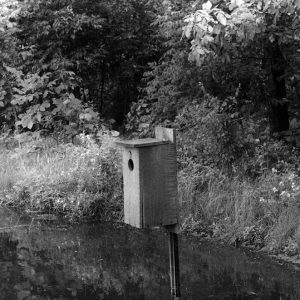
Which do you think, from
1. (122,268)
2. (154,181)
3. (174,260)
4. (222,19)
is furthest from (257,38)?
(174,260)

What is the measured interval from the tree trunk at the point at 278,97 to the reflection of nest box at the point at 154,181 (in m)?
4.27

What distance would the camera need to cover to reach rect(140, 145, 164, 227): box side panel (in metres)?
4.76

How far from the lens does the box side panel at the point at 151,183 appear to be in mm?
4762

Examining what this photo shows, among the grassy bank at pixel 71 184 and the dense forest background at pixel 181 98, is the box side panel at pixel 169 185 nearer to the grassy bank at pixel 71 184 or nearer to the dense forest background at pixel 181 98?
the dense forest background at pixel 181 98

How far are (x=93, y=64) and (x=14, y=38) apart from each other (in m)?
1.82

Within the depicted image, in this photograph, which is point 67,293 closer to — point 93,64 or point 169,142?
point 169,142

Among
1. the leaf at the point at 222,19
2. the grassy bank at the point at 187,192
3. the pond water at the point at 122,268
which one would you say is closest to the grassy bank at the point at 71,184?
the grassy bank at the point at 187,192

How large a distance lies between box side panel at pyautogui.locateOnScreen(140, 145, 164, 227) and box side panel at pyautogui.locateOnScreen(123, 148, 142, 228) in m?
0.04

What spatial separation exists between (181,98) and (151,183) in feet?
16.8

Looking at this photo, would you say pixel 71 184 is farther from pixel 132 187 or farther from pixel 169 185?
pixel 169 185

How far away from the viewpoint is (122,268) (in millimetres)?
6277

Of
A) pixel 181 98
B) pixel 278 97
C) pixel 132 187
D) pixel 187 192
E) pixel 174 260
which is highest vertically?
pixel 181 98

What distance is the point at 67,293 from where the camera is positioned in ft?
18.4

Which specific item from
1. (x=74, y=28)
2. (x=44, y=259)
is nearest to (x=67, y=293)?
(x=44, y=259)
